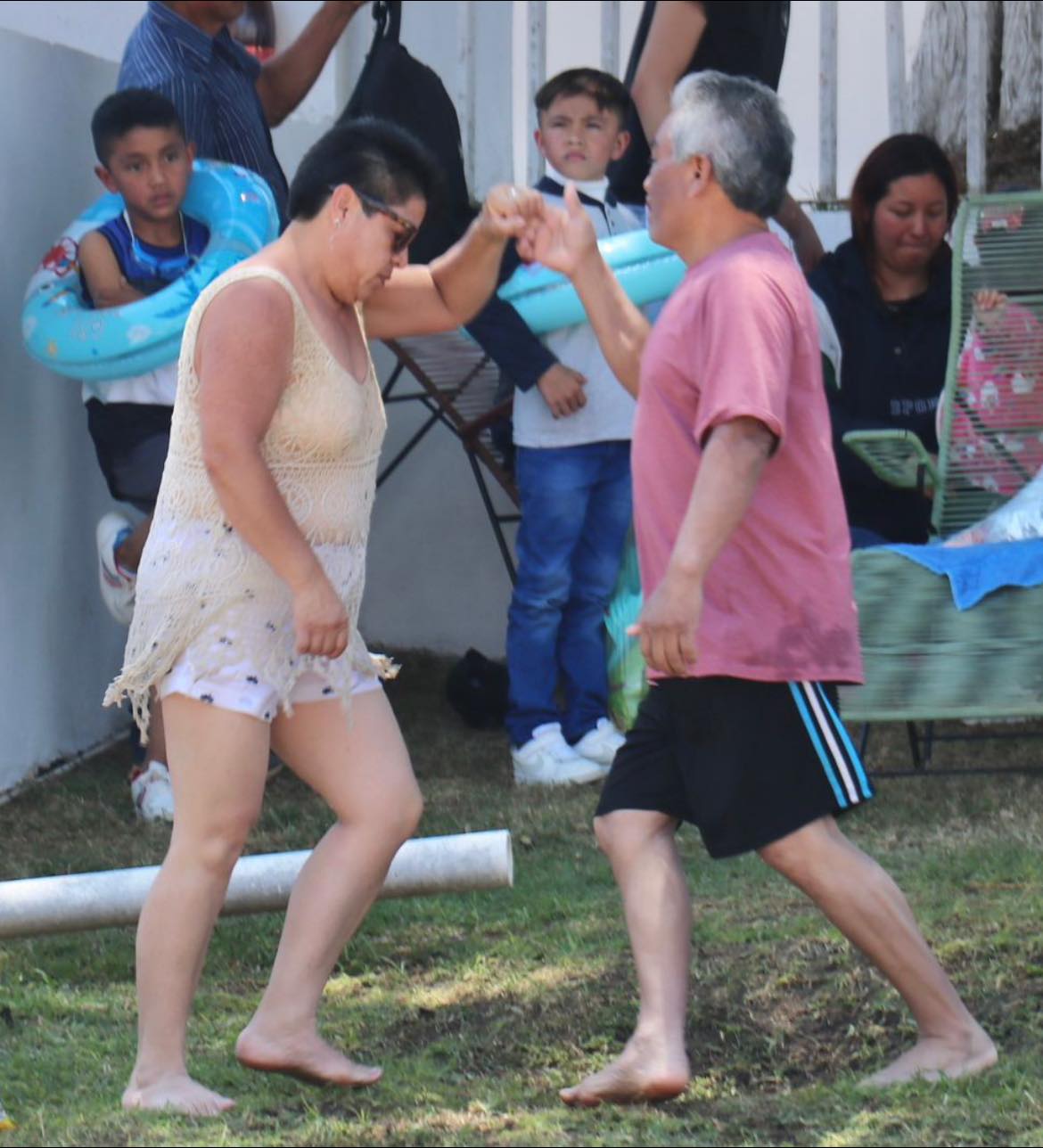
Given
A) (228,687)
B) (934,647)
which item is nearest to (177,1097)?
(228,687)

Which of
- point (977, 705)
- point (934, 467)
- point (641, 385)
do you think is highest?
point (641, 385)

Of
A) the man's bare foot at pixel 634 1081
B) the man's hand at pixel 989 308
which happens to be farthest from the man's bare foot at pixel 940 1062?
the man's hand at pixel 989 308

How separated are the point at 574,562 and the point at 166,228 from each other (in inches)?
60.5

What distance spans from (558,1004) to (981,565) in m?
1.97

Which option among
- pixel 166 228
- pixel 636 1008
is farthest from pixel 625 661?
pixel 636 1008

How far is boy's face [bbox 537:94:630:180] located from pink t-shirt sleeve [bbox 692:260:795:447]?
286cm

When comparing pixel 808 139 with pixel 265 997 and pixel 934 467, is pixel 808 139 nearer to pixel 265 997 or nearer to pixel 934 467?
pixel 934 467

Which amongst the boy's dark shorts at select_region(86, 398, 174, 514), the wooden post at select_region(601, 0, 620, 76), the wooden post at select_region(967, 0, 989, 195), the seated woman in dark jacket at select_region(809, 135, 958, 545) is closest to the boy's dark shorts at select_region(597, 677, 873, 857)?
the boy's dark shorts at select_region(86, 398, 174, 514)

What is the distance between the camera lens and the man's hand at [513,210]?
11.6 ft

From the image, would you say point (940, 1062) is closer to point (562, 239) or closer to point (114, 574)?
point (562, 239)

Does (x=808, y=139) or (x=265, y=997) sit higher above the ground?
(x=808, y=139)

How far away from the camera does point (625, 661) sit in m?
6.03

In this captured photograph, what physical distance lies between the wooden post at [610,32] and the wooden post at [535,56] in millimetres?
232

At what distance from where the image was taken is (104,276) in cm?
562
